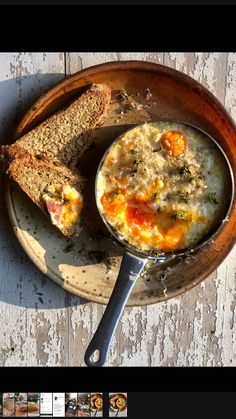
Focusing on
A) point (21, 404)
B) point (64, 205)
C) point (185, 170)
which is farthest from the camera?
point (21, 404)

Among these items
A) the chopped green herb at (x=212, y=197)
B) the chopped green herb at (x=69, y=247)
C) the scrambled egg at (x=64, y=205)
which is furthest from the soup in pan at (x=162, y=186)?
the chopped green herb at (x=69, y=247)

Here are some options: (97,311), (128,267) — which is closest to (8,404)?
(97,311)

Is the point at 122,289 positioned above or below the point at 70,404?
above

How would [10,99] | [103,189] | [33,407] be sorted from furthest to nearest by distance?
[33,407]
[10,99]
[103,189]

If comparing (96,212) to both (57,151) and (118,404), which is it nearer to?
(57,151)

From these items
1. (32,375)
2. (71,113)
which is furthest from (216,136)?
(32,375)

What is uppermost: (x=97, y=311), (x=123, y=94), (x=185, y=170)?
(x=123, y=94)

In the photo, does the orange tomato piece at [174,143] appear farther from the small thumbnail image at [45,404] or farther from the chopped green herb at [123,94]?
the small thumbnail image at [45,404]

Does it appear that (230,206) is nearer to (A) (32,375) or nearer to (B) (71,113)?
(B) (71,113)
